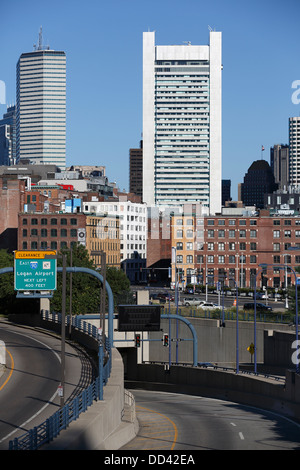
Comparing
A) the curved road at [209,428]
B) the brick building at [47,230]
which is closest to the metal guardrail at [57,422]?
the curved road at [209,428]

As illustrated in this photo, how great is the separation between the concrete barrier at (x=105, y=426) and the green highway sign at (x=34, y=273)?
793 cm

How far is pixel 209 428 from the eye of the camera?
46.8 m

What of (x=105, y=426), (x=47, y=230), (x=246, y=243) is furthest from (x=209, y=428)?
(x=246, y=243)

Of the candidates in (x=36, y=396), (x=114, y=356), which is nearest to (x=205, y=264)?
(x=114, y=356)

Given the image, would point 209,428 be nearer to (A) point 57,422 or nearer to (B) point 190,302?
(A) point 57,422

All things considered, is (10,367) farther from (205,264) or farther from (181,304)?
(205,264)

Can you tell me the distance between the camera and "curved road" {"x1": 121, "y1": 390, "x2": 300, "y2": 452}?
133ft

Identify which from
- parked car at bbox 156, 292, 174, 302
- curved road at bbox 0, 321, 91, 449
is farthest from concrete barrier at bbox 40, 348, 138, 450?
parked car at bbox 156, 292, 174, 302

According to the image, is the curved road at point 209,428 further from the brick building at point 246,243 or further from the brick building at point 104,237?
the brick building at point 246,243

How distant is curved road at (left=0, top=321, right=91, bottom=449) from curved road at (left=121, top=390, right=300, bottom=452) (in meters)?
4.36
